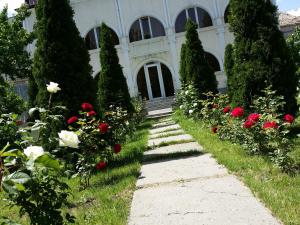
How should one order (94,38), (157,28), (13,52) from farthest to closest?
1. (94,38)
2. (157,28)
3. (13,52)

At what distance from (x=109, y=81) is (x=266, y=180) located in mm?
10057

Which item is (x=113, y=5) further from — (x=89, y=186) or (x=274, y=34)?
(x=89, y=186)

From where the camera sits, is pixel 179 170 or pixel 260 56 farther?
pixel 260 56

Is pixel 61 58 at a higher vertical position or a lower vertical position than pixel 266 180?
higher

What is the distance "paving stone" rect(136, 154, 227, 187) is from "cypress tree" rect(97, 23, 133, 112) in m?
6.82

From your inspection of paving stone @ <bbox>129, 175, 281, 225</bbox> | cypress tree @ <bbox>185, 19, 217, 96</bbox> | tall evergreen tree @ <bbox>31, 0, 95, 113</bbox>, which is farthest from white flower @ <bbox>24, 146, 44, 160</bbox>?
cypress tree @ <bbox>185, 19, 217, 96</bbox>

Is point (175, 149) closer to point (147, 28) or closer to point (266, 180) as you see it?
point (266, 180)

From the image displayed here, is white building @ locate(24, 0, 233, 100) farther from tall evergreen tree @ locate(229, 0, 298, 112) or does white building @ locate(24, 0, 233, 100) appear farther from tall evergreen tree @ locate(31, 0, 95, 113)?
tall evergreen tree @ locate(31, 0, 95, 113)

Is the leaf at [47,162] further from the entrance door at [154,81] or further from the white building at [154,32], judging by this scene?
the entrance door at [154,81]

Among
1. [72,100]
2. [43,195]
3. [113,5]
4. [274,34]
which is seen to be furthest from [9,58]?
[43,195]

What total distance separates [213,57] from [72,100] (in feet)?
67.3

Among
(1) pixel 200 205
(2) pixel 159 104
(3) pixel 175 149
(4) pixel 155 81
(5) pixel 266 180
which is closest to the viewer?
(1) pixel 200 205

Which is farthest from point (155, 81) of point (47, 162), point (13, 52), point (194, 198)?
point (47, 162)

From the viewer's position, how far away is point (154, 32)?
2742 centimetres
